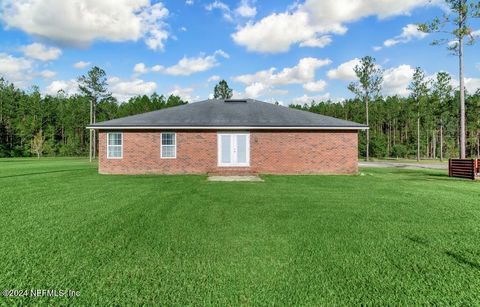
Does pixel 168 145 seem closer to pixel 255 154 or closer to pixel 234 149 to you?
pixel 234 149

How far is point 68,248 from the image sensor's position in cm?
445

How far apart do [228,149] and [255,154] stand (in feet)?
5.22

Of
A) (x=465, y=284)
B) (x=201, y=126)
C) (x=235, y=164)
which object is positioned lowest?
(x=465, y=284)

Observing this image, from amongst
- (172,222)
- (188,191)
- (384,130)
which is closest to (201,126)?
(188,191)

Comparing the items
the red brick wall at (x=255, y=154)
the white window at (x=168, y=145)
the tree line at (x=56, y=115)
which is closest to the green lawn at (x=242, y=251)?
the red brick wall at (x=255, y=154)

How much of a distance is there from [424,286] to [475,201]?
23.8ft

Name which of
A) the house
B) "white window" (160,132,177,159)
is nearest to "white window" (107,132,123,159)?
the house

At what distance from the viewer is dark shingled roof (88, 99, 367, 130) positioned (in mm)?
15898

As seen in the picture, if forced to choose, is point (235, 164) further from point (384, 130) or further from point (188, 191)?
point (384, 130)

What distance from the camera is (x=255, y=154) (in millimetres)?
16266

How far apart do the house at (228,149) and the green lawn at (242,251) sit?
803cm

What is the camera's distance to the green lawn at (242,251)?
3.15m

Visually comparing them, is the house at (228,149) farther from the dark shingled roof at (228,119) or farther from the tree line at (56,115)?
the tree line at (56,115)

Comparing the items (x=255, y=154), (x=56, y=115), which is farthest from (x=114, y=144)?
(x=56, y=115)
